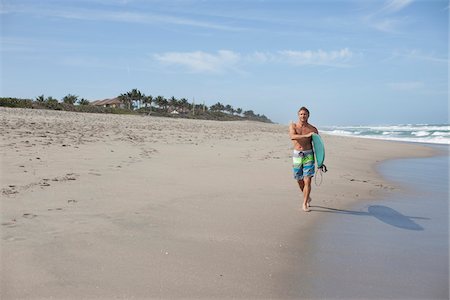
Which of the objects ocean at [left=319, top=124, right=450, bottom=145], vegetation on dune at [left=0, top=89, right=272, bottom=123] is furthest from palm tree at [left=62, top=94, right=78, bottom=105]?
ocean at [left=319, top=124, right=450, bottom=145]

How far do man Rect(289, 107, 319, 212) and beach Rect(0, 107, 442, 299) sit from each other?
510mm

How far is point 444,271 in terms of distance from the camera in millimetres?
3473

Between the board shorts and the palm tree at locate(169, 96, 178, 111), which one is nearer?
the board shorts

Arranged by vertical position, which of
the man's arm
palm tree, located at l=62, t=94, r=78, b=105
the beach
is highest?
palm tree, located at l=62, t=94, r=78, b=105

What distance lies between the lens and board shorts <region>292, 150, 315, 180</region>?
5809 millimetres

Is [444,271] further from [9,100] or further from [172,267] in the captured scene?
[9,100]

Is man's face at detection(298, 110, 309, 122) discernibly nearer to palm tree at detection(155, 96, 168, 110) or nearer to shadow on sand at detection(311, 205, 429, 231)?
shadow on sand at detection(311, 205, 429, 231)

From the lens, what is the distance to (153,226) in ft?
14.1

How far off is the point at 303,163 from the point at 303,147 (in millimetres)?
258

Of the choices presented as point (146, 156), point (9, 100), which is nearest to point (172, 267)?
point (146, 156)

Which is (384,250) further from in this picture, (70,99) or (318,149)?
(70,99)

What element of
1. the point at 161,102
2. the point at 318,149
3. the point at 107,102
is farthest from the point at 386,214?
the point at 161,102

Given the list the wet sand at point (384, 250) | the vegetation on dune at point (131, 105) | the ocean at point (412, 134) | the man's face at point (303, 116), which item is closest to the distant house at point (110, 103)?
the vegetation on dune at point (131, 105)

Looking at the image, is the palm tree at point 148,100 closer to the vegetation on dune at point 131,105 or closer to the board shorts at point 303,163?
the vegetation on dune at point 131,105
